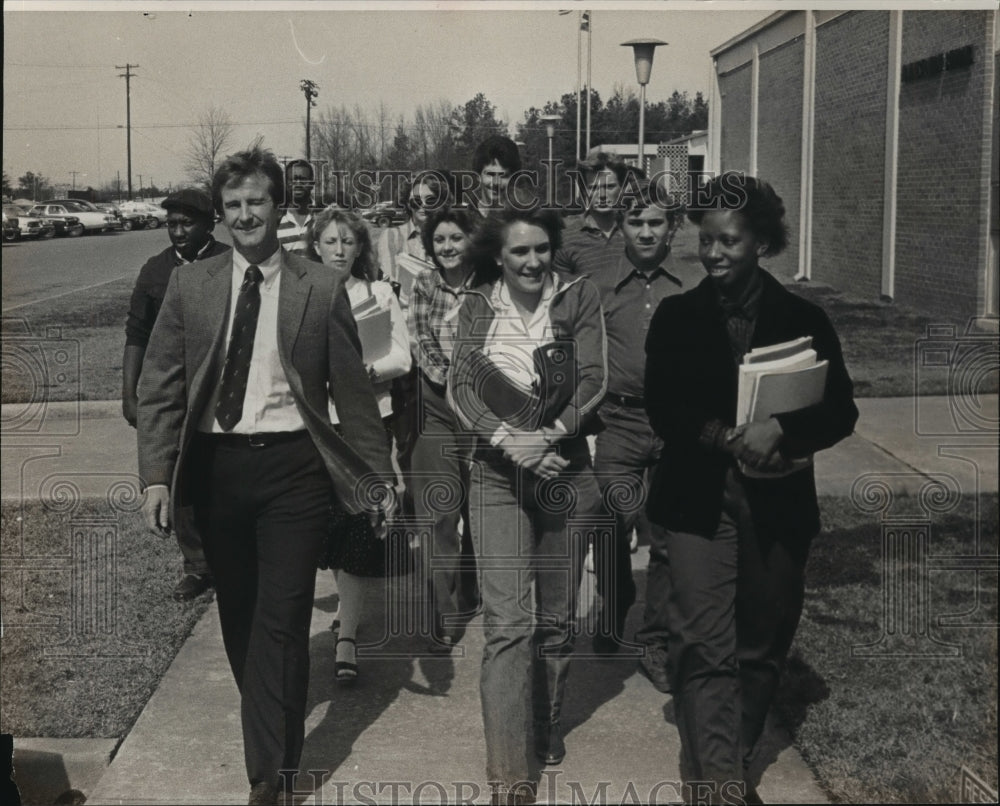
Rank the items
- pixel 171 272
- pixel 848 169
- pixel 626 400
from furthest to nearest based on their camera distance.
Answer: pixel 626 400
pixel 848 169
pixel 171 272

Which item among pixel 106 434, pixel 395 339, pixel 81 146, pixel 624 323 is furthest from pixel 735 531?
pixel 81 146

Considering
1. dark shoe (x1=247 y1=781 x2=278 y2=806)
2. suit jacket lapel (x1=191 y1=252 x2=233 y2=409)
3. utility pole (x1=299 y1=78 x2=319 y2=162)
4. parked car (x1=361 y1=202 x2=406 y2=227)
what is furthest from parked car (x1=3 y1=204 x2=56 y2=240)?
dark shoe (x1=247 y1=781 x2=278 y2=806)

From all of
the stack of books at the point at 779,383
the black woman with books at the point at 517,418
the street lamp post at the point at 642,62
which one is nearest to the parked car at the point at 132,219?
the black woman with books at the point at 517,418

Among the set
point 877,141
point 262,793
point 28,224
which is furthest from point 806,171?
point 262,793

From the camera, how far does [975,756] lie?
4.66 metres

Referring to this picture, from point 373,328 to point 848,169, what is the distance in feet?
5.17

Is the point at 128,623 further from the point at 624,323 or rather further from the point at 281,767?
the point at 624,323

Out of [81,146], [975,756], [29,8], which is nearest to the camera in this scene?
[29,8]

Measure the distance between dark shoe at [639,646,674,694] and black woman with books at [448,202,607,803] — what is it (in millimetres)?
754

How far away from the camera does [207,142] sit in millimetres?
4094

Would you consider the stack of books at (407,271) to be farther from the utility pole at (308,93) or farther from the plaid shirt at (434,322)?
the utility pole at (308,93)

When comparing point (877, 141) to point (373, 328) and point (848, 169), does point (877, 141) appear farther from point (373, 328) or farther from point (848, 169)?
point (373, 328)

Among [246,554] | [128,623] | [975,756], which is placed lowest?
[975,756]

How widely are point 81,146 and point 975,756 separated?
133 inches
